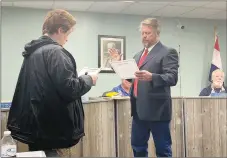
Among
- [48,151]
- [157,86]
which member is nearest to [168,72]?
[157,86]

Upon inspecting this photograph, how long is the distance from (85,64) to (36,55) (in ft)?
1.21

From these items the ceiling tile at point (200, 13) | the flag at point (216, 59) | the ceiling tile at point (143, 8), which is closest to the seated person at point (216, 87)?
the flag at point (216, 59)

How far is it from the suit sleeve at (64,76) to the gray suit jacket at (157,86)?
0.47m

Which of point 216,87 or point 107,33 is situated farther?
point 216,87

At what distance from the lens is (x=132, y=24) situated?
197cm

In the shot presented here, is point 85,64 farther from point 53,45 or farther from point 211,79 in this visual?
point 211,79

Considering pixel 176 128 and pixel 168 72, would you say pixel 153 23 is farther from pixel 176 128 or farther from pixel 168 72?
pixel 176 128

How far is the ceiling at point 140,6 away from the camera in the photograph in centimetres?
186

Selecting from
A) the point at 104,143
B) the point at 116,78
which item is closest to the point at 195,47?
the point at 116,78

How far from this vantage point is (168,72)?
6.17 feet

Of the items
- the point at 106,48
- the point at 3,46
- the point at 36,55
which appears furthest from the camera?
the point at 106,48

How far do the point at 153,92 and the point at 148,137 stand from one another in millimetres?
342

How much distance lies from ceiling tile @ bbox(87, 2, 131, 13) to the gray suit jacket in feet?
1.23

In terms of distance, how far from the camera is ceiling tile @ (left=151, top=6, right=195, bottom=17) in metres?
1.96
